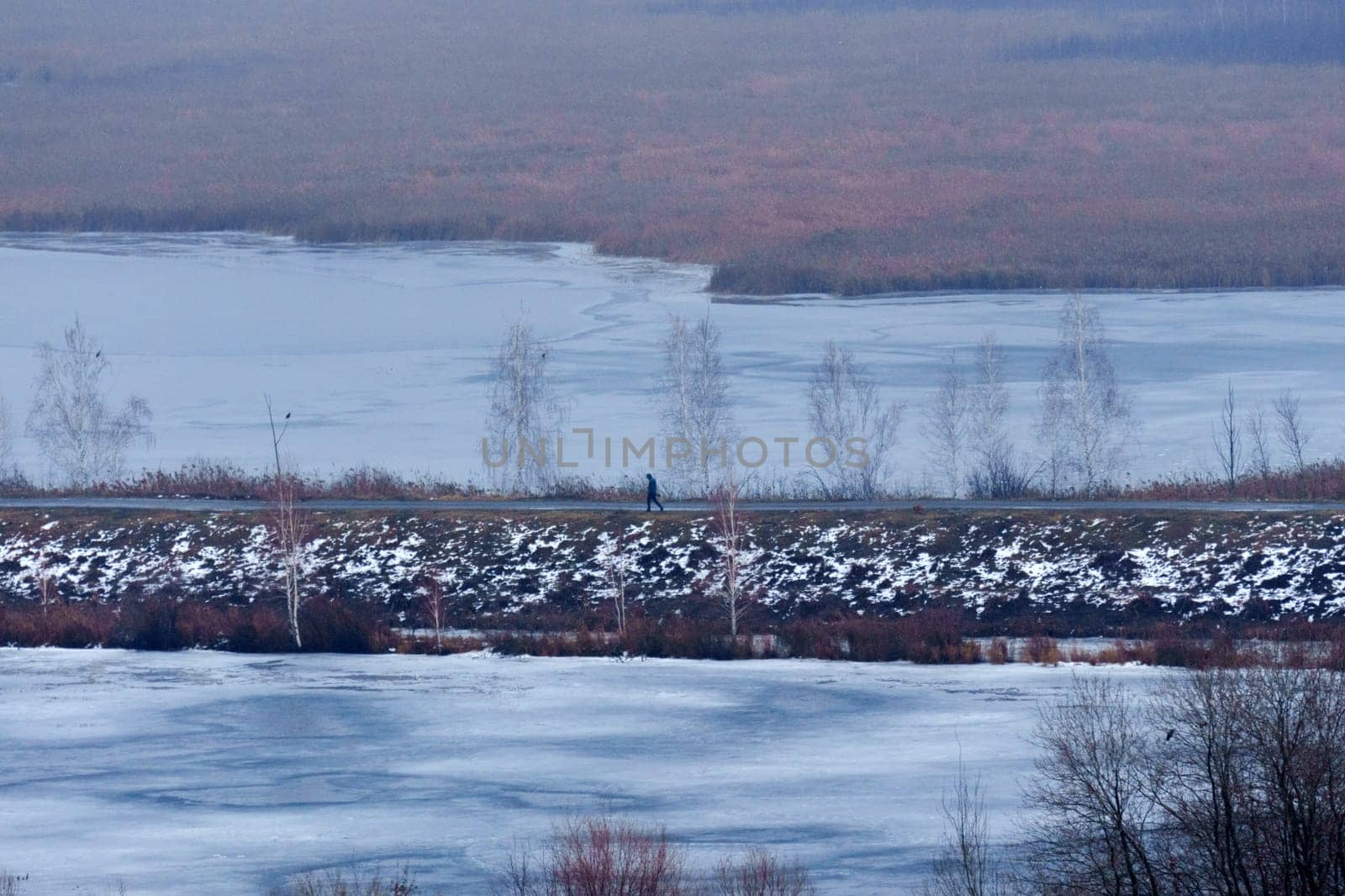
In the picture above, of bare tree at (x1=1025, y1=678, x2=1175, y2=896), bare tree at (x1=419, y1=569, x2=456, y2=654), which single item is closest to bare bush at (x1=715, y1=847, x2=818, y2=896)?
bare tree at (x1=1025, y1=678, x2=1175, y2=896)

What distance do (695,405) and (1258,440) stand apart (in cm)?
1050

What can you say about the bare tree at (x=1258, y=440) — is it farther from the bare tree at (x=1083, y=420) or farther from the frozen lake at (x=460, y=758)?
the frozen lake at (x=460, y=758)

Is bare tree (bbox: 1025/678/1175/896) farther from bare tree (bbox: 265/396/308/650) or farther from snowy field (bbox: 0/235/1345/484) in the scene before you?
snowy field (bbox: 0/235/1345/484)

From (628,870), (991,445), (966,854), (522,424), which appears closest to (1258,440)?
(991,445)

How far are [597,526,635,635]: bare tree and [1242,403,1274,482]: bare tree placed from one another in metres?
10.8

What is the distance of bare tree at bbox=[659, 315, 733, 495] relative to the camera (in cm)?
3089

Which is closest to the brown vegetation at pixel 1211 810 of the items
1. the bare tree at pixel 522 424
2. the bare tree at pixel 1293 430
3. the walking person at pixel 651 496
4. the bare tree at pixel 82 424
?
the walking person at pixel 651 496

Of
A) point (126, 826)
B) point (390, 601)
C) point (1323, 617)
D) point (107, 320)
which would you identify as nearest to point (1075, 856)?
point (126, 826)

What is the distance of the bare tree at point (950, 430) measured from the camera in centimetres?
3022

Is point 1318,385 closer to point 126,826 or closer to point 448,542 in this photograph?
point 448,542

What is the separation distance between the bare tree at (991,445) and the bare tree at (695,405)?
185 inches

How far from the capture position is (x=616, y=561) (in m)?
26.8

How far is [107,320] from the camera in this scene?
46.8 meters

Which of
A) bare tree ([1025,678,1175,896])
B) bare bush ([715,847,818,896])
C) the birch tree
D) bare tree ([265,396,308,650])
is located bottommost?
bare bush ([715,847,818,896])
